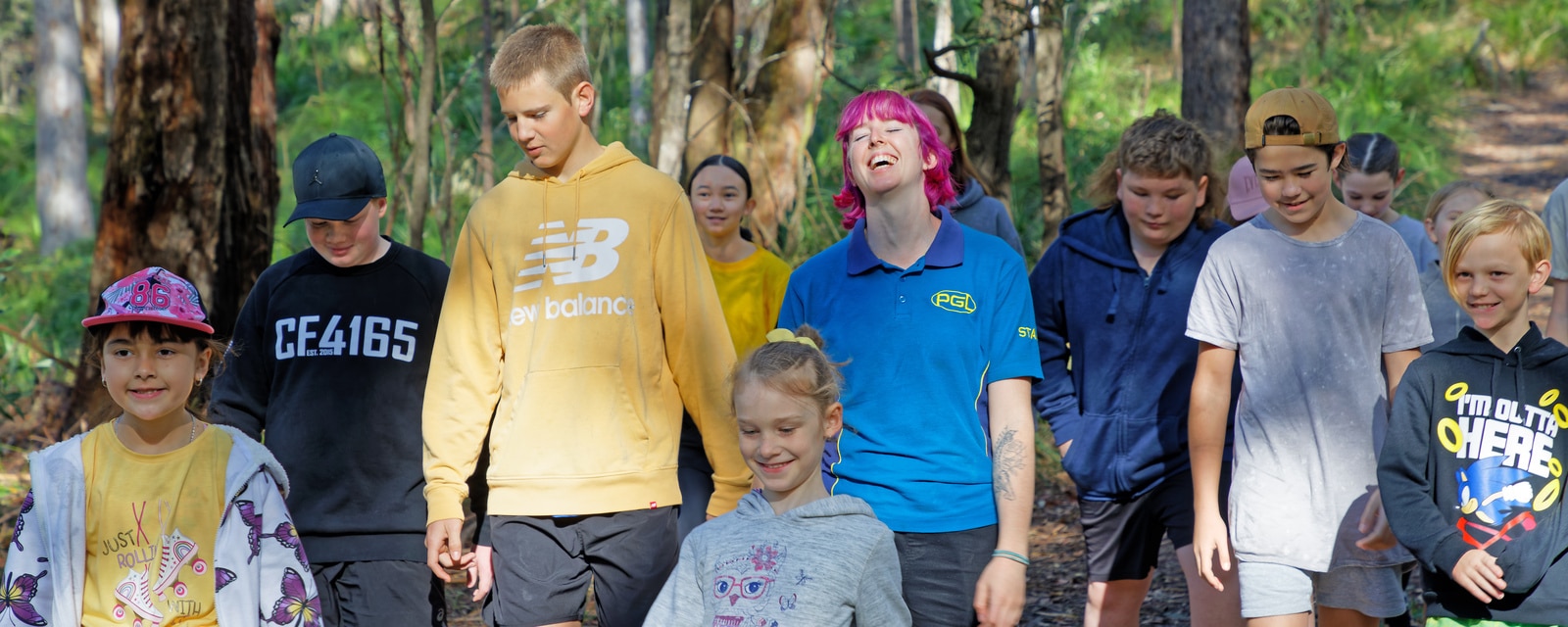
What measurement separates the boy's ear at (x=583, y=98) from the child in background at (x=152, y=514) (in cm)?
106

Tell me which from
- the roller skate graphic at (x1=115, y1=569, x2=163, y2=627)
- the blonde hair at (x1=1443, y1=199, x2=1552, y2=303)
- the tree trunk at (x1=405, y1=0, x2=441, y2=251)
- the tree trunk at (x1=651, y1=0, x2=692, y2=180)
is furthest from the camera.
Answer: the tree trunk at (x1=651, y1=0, x2=692, y2=180)

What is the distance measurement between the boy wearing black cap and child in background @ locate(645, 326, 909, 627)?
1206mm

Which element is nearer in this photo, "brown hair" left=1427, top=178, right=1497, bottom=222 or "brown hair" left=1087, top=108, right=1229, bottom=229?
"brown hair" left=1087, top=108, right=1229, bottom=229

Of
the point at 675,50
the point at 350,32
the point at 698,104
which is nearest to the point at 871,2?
the point at 350,32

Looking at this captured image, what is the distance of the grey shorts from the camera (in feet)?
11.3

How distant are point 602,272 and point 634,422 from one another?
39 centimetres

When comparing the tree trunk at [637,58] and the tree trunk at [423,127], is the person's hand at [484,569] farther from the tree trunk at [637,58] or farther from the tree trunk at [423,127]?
the tree trunk at [637,58]

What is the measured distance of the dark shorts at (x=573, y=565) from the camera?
330 cm

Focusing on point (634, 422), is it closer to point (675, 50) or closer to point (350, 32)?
point (675, 50)

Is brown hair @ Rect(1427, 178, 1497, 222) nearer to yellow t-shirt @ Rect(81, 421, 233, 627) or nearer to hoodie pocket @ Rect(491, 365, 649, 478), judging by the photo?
hoodie pocket @ Rect(491, 365, 649, 478)

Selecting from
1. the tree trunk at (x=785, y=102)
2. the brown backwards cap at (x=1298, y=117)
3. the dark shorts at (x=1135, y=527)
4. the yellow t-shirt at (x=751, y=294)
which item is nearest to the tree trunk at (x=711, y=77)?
the tree trunk at (x=785, y=102)

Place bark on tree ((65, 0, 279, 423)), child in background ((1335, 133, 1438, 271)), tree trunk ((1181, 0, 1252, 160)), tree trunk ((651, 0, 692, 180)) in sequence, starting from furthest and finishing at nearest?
tree trunk ((1181, 0, 1252, 160))
bark on tree ((65, 0, 279, 423))
tree trunk ((651, 0, 692, 180))
child in background ((1335, 133, 1438, 271))

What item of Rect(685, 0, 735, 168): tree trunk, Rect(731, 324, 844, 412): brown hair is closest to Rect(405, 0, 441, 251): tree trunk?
Rect(685, 0, 735, 168): tree trunk

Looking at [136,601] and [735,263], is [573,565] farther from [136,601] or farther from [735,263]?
A: [735,263]
